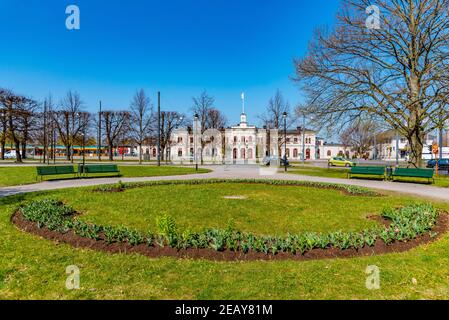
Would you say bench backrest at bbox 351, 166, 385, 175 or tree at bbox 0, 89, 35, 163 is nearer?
bench backrest at bbox 351, 166, 385, 175

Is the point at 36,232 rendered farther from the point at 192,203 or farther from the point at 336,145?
the point at 336,145

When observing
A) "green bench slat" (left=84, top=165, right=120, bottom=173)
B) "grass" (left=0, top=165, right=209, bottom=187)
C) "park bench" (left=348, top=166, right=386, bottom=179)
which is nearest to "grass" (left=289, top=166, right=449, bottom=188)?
"park bench" (left=348, top=166, right=386, bottom=179)

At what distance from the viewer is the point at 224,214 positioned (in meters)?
7.70

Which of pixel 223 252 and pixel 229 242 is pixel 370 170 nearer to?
pixel 229 242

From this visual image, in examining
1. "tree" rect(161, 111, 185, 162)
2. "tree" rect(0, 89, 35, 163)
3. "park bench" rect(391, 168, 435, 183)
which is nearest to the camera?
"park bench" rect(391, 168, 435, 183)

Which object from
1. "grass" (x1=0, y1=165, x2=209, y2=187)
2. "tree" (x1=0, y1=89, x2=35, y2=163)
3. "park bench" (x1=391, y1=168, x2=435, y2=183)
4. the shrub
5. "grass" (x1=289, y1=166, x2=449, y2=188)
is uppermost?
"tree" (x1=0, y1=89, x2=35, y2=163)

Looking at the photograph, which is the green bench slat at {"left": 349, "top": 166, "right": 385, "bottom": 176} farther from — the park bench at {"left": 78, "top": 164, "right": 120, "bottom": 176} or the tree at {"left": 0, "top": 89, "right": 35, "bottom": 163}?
the tree at {"left": 0, "top": 89, "right": 35, "bottom": 163}

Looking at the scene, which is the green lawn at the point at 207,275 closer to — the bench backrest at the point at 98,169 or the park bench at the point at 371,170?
the bench backrest at the point at 98,169

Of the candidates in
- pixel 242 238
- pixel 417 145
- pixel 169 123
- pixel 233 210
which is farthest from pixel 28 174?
pixel 169 123

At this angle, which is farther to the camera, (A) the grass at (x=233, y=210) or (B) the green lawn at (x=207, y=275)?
(A) the grass at (x=233, y=210)

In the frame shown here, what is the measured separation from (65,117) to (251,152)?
4861 cm

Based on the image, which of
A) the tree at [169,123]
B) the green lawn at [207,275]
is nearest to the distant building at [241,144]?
the tree at [169,123]
